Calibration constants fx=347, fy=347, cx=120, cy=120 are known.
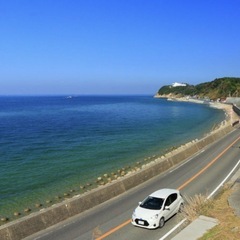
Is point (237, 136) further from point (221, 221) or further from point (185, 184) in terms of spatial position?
point (221, 221)

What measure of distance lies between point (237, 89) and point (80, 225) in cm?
19266

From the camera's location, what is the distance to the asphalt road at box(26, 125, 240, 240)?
15500mm

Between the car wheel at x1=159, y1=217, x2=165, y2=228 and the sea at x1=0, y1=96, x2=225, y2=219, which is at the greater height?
the car wheel at x1=159, y1=217, x2=165, y2=228

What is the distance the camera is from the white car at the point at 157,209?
622 inches

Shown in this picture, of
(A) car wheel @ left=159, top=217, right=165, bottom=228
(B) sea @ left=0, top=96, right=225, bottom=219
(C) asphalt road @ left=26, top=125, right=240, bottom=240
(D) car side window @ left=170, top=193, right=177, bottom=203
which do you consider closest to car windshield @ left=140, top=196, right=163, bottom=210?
(A) car wheel @ left=159, top=217, right=165, bottom=228

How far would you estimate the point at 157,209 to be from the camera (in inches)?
643

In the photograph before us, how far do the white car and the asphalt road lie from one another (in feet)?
0.99

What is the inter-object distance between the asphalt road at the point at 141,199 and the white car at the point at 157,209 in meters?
0.30

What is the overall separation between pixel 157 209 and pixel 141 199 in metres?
4.62

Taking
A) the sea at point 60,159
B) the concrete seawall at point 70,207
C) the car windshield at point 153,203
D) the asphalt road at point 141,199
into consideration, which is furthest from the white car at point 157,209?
the sea at point 60,159

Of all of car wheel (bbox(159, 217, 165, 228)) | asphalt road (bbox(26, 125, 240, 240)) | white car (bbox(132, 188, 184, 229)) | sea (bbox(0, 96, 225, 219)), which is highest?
white car (bbox(132, 188, 184, 229))

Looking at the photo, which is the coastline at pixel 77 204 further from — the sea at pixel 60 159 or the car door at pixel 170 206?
the car door at pixel 170 206

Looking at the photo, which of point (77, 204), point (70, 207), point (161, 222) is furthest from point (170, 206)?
point (70, 207)

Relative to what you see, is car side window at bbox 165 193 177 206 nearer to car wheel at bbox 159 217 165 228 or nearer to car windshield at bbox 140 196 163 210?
car windshield at bbox 140 196 163 210
